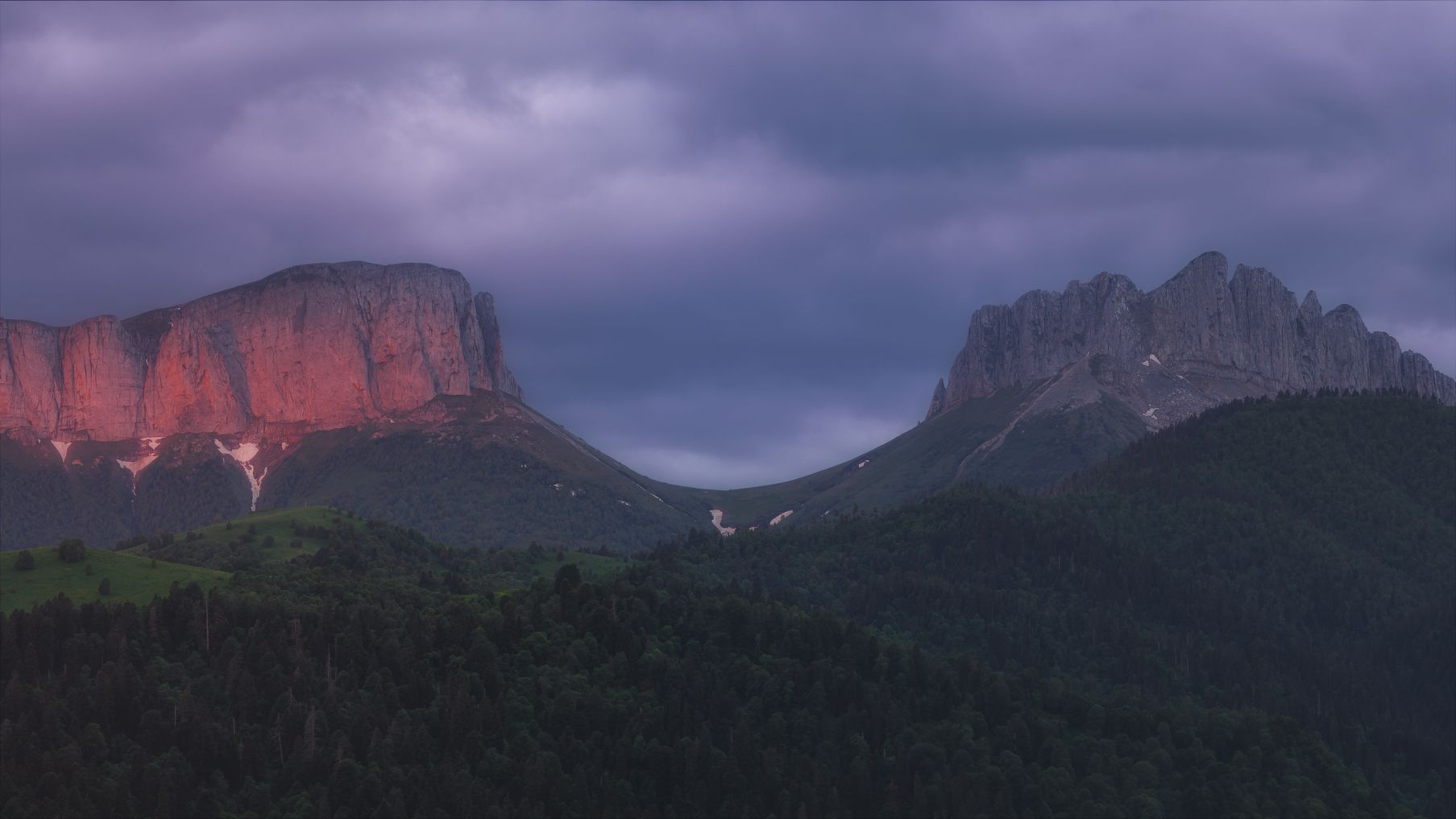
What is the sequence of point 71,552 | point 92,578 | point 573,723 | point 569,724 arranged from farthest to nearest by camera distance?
point 71,552 < point 92,578 < point 573,723 < point 569,724

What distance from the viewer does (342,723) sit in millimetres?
145375

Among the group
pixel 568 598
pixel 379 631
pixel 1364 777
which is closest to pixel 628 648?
pixel 568 598

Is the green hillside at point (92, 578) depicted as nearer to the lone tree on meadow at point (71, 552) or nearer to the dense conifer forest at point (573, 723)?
the lone tree on meadow at point (71, 552)

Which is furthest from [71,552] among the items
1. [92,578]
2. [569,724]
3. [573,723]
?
[573,723]

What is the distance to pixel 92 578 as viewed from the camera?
182000 mm

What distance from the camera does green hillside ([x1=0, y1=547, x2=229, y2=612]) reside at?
174m

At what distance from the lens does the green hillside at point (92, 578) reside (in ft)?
573

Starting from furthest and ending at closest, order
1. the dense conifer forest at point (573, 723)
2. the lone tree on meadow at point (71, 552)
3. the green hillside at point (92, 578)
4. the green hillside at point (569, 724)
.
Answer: the lone tree on meadow at point (71, 552), the green hillside at point (92, 578), the dense conifer forest at point (573, 723), the green hillside at point (569, 724)

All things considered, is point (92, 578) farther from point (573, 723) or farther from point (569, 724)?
point (573, 723)

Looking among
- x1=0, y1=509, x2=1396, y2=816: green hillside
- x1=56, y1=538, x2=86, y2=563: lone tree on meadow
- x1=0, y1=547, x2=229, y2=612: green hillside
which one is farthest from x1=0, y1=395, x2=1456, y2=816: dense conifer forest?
x1=56, y1=538, x2=86, y2=563: lone tree on meadow

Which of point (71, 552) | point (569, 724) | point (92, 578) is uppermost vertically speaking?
point (71, 552)

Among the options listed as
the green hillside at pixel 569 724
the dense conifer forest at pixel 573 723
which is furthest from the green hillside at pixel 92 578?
the green hillside at pixel 569 724

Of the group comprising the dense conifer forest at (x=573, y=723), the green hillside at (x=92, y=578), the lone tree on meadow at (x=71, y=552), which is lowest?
the dense conifer forest at (x=573, y=723)

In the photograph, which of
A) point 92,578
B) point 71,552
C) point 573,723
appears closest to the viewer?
point 573,723
